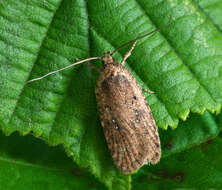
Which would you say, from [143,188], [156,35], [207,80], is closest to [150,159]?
[143,188]

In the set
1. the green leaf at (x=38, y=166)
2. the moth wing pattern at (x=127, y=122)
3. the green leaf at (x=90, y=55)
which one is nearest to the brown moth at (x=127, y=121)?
the moth wing pattern at (x=127, y=122)

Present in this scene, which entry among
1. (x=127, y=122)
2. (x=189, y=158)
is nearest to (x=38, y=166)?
(x=127, y=122)

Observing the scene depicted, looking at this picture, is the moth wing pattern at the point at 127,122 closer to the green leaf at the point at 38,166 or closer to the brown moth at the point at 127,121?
the brown moth at the point at 127,121

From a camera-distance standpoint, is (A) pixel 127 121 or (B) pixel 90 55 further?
(A) pixel 127 121

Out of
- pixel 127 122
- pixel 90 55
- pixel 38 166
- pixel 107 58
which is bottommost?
pixel 127 122

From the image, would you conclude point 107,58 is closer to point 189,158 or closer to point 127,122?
point 127,122

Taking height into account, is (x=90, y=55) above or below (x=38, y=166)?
above
